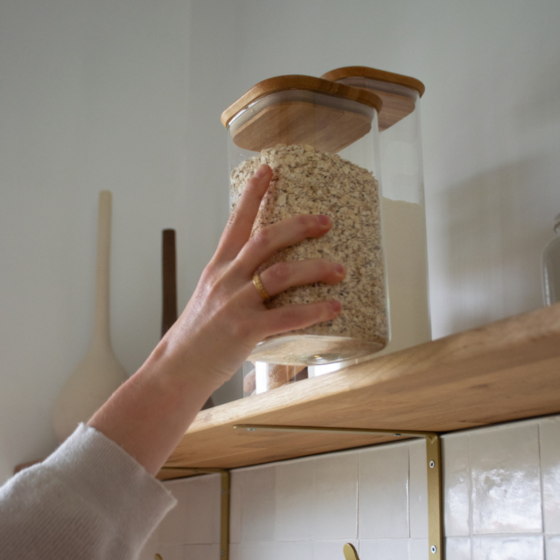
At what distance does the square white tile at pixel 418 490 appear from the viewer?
781 millimetres

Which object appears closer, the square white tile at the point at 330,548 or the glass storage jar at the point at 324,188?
the glass storage jar at the point at 324,188

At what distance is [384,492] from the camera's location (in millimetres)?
845

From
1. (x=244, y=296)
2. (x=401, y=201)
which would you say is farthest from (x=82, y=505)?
(x=401, y=201)

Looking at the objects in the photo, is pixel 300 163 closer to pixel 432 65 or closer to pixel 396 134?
pixel 396 134

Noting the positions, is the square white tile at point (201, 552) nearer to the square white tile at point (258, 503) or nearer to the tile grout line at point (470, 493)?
the square white tile at point (258, 503)

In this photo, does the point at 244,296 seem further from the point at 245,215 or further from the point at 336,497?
the point at 336,497

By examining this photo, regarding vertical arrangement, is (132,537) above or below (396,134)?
below

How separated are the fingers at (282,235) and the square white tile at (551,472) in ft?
1.15

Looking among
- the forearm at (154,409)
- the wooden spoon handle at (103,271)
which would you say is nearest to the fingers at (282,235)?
the forearm at (154,409)

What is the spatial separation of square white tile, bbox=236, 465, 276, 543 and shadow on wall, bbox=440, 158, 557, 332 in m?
0.45


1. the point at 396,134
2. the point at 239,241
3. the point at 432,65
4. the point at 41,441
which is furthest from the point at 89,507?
the point at 41,441

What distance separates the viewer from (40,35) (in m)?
1.44

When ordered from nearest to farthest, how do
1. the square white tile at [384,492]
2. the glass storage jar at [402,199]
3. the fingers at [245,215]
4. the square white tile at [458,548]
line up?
the fingers at [245,215] < the glass storage jar at [402,199] < the square white tile at [458,548] < the square white tile at [384,492]

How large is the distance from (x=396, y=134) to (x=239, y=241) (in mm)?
239
